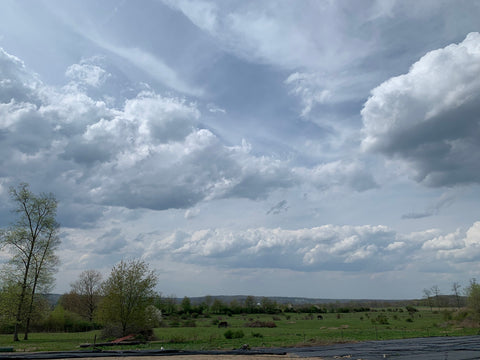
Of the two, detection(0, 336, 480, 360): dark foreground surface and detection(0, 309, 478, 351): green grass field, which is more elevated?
detection(0, 336, 480, 360): dark foreground surface

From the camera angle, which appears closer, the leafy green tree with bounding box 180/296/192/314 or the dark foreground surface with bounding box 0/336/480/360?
the dark foreground surface with bounding box 0/336/480/360

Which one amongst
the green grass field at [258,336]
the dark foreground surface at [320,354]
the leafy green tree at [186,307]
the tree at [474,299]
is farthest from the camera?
the leafy green tree at [186,307]

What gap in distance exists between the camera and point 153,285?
3750cm

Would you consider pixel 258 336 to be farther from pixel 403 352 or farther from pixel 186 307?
pixel 186 307

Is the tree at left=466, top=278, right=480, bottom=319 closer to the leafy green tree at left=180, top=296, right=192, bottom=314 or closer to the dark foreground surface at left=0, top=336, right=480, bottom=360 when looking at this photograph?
the dark foreground surface at left=0, top=336, right=480, bottom=360

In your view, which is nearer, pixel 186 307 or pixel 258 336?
pixel 258 336

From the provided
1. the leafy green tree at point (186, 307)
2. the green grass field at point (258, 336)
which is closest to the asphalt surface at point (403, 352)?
the green grass field at point (258, 336)

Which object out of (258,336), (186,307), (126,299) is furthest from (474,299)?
(186,307)

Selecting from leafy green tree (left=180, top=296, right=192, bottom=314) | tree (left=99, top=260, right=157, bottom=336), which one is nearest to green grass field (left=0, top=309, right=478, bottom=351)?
tree (left=99, top=260, right=157, bottom=336)

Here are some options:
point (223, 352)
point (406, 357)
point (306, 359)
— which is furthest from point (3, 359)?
point (406, 357)

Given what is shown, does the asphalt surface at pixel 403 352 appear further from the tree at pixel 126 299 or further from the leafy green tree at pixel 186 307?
the leafy green tree at pixel 186 307

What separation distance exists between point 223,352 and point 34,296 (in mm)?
23539

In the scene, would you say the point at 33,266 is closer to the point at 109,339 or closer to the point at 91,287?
the point at 109,339

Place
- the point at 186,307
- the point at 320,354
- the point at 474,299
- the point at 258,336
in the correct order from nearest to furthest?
the point at 320,354, the point at 258,336, the point at 474,299, the point at 186,307
